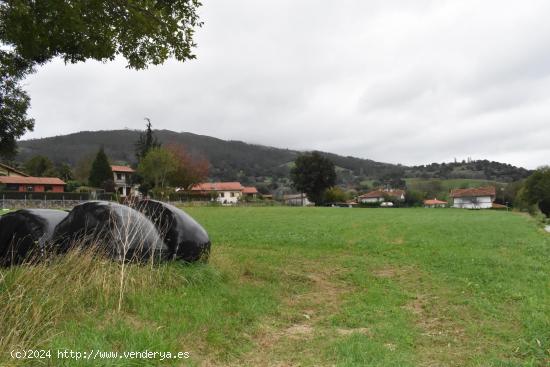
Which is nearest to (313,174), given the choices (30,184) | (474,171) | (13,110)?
(30,184)

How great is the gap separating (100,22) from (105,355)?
5842 millimetres

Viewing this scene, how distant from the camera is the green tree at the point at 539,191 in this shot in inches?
2864

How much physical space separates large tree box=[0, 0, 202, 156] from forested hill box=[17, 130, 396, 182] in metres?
105

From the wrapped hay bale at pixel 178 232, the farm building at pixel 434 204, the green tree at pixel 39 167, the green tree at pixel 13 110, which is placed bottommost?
the farm building at pixel 434 204

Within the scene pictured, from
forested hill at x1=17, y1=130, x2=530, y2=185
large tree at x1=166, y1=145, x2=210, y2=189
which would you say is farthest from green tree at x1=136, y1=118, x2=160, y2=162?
forested hill at x1=17, y1=130, x2=530, y2=185

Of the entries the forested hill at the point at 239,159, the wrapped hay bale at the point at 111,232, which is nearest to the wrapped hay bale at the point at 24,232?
the wrapped hay bale at the point at 111,232

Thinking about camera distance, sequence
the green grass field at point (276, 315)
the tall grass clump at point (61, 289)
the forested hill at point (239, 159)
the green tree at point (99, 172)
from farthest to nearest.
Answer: the forested hill at point (239, 159), the green tree at point (99, 172), the green grass field at point (276, 315), the tall grass clump at point (61, 289)

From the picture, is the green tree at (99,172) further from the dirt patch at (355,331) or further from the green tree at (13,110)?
the dirt patch at (355,331)

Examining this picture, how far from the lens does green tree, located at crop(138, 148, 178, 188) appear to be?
6247 cm

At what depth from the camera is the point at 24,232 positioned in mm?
7957

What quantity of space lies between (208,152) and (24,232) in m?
151

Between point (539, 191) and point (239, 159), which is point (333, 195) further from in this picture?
point (239, 159)

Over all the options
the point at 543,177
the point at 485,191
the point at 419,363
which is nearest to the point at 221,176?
the point at 485,191

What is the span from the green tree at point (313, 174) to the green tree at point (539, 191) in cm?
3433
